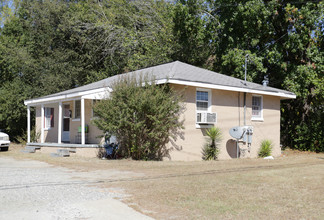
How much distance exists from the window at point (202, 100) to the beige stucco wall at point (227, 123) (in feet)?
0.97

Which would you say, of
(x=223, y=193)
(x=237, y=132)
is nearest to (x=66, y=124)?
(x=237, y=132)

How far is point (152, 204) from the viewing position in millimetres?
6086

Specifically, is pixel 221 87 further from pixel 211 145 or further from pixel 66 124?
pixel 66 124

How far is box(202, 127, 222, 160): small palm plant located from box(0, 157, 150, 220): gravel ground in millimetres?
6771

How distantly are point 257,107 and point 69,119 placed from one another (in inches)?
421

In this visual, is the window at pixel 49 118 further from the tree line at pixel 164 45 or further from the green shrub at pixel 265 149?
the green shrub at pixel 265 149

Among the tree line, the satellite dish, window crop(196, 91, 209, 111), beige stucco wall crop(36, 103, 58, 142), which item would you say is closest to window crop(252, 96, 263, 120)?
the satellite dish

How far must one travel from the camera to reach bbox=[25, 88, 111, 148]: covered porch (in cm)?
1493

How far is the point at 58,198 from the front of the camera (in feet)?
21.1

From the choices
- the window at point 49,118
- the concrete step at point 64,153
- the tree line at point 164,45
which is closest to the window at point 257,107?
the tree line at point 164,45

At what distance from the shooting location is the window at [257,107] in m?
17.0

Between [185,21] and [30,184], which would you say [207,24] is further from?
[30,184]

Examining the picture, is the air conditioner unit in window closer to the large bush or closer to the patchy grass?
the large bush

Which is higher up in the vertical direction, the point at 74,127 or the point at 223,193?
the point at 74,127
